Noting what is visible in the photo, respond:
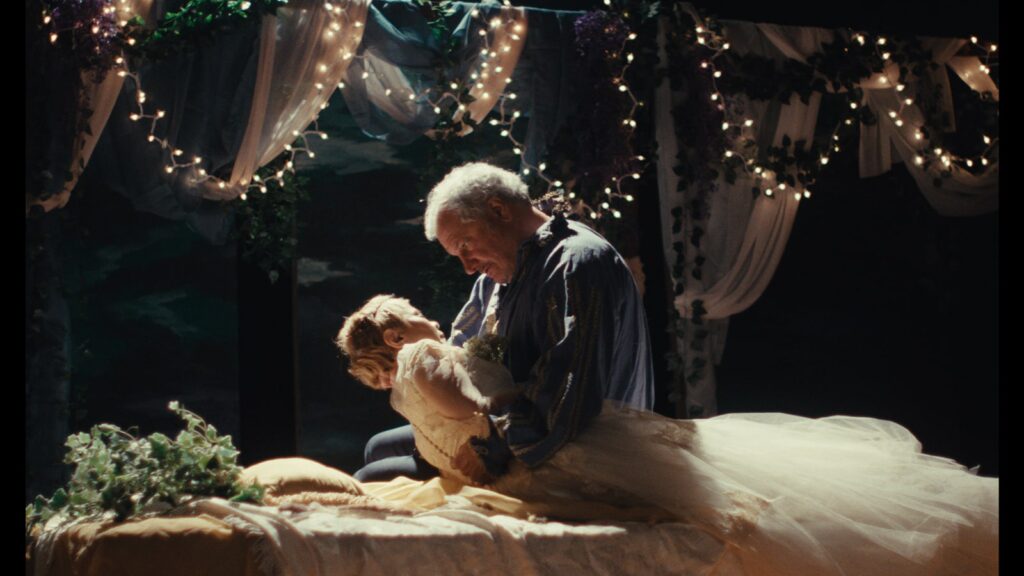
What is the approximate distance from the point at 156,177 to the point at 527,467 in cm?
263

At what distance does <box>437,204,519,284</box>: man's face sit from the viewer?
354cm

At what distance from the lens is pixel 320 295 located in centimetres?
569

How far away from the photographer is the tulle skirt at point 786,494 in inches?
120

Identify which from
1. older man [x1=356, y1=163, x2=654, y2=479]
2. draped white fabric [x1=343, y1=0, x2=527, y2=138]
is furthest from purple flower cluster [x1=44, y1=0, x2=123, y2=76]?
older man [x1=356, y1=163, x2=654, y2=479]

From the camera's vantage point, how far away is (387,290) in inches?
229

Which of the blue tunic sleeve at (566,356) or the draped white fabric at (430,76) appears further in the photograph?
the draped white fabric at (430,76)

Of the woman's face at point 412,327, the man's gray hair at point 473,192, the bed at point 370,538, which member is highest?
the man's gray hair at point 473,192

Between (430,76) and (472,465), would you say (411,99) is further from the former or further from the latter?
(472,465)

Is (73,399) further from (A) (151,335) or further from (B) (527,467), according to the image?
(B) (527,467)

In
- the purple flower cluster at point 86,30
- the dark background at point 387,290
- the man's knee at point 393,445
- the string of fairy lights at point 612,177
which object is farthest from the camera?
the string of fairy lights at point 612,177

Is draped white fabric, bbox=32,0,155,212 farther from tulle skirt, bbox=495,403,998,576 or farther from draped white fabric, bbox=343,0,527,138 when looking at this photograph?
tulle skirt, bbox=495,403,998,576

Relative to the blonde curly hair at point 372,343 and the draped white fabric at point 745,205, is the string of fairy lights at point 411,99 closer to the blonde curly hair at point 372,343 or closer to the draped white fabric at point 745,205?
the draped white fabric at point 745,205

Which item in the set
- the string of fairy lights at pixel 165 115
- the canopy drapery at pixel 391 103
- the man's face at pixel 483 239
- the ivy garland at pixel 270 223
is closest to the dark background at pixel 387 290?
the ivy garland at pixel 270 223

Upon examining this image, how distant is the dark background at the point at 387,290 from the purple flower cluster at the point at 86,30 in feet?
2.05
